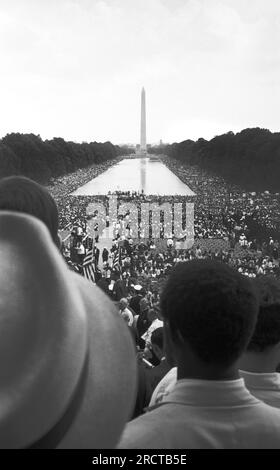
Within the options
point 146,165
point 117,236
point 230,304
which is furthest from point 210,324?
point 146,165

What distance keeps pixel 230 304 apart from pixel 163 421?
0.30 m

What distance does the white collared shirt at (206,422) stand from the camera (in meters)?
1.30

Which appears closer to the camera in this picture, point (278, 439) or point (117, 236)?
point (278, 439)

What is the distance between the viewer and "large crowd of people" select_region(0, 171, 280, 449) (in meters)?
0.89

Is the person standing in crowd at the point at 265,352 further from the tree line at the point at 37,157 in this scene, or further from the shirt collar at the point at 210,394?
the tree line at the point at 37,157

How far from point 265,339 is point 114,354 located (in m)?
1.21

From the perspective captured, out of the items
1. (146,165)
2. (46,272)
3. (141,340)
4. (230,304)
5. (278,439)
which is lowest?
(146,165)

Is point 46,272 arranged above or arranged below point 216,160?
above

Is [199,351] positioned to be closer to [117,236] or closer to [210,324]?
[210,324]

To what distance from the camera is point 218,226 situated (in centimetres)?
2830

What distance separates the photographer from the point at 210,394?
55.1 inches

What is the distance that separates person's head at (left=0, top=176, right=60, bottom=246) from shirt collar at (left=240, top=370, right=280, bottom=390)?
2.41 ft

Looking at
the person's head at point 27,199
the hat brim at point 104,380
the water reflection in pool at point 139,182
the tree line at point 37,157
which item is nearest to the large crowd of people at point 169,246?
the person's head at point 27,199

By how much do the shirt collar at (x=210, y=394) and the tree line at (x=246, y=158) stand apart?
188ft
